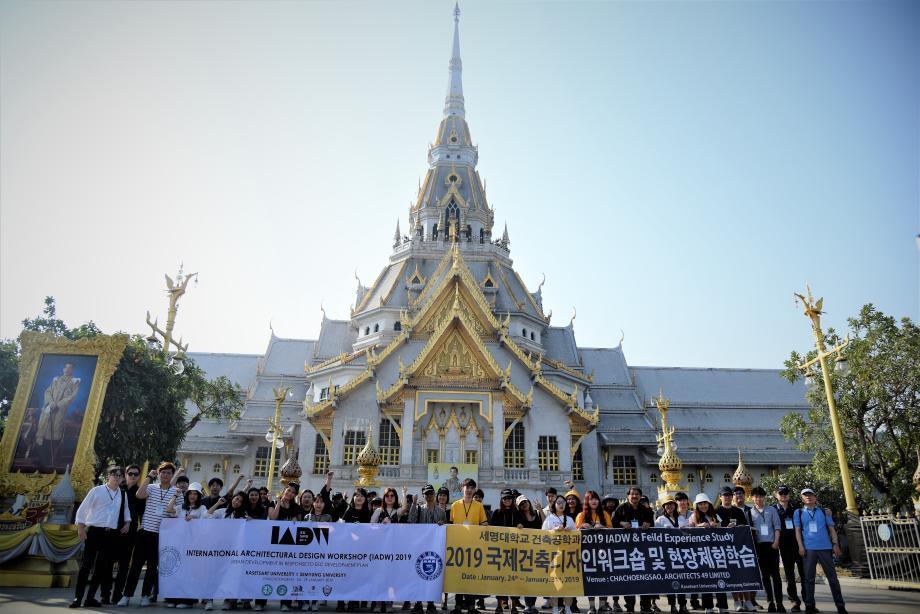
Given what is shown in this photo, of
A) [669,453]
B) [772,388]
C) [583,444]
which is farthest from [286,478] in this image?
[772,388]

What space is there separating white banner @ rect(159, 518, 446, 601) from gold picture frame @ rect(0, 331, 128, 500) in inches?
239

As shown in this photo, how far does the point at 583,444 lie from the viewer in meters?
31.1

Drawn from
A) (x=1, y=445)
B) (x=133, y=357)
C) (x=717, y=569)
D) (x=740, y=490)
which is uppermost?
(x=133, y=357)

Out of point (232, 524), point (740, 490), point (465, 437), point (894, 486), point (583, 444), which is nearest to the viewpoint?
point (232, 524)

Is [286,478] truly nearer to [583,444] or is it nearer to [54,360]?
[54,360]

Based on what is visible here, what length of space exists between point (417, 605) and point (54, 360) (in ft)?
34.7

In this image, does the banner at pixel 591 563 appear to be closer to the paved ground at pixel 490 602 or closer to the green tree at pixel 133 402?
the paved ground at pixel 490 602

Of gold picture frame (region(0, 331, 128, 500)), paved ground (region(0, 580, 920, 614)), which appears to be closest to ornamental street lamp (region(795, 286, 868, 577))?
paved ground (region(0, 580, 920, 614))

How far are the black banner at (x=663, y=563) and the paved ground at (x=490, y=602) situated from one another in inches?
47.6

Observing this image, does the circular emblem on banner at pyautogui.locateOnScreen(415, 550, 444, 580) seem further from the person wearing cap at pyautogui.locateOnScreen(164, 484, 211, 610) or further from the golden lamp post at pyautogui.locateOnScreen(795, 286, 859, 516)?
the golden lamp post at pyautogui.locateOnScreen(795, 286, 859, 516)

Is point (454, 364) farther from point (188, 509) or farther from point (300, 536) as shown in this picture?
point (188, 509)

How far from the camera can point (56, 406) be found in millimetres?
13625

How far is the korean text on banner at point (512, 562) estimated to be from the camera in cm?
885

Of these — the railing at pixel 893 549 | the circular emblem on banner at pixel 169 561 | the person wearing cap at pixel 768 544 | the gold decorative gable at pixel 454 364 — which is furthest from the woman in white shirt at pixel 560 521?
the gold decorative gable at pixel 454 364
